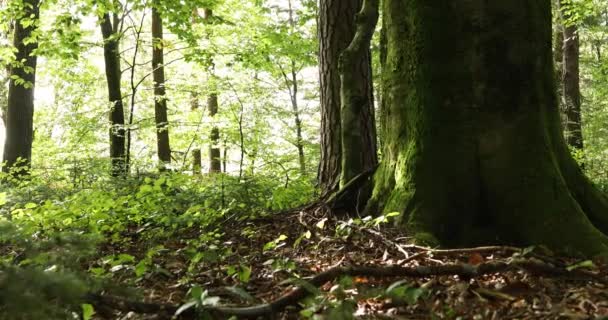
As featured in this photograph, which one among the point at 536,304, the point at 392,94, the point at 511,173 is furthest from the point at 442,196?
the point at 536,304

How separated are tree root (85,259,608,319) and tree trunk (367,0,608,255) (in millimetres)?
741

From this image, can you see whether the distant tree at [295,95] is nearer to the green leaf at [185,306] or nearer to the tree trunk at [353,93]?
the tree trunk at [353,93]

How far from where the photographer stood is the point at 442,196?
360 centimetres

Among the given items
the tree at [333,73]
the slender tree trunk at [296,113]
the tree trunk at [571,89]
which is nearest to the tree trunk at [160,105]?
the slender tree trunk at [296,113]

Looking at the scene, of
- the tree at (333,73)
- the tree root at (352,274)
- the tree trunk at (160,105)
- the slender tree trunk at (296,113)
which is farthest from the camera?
the slender tree trunk at (296,113)

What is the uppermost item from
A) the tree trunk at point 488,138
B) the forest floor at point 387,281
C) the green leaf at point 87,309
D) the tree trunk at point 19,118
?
the tree trunk at point 19,118

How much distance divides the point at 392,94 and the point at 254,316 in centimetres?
255

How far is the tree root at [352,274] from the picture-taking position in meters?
2.05

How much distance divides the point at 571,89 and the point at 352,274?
1213 cm

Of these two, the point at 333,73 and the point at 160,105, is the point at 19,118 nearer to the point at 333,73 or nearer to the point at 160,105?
the point at 160,105

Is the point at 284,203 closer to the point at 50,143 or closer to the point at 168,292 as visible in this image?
the point at 168,292

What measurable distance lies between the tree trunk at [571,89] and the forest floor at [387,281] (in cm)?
969

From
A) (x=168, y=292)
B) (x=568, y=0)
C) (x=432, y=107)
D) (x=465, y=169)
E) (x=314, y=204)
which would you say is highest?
(x=568, y=0)

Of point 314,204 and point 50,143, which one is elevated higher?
point 50,143
